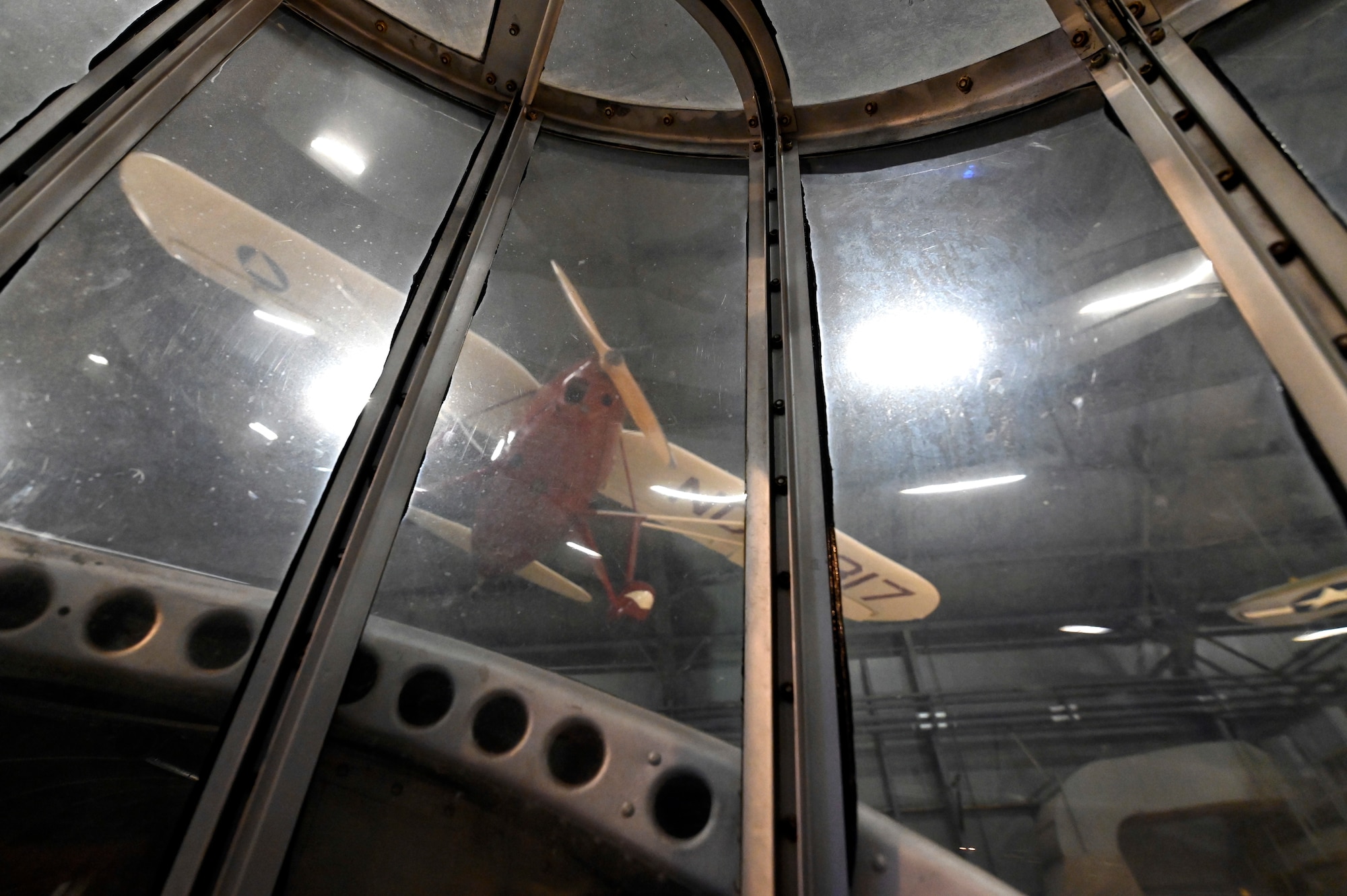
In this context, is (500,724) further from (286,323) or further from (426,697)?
(286,323)

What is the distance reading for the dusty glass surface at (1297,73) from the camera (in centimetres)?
110

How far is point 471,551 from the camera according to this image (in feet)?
4.45

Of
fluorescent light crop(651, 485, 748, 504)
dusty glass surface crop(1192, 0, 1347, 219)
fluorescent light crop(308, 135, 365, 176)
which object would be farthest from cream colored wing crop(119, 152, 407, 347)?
dusty glass surface crop(1192, 0, 1347, 219)

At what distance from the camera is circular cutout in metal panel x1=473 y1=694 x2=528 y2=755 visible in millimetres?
1161

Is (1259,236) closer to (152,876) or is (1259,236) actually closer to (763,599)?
(763,599)

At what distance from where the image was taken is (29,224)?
115 cm

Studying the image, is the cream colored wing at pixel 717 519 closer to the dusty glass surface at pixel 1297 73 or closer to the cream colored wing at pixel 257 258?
the cream colored wing at pixel 257 258

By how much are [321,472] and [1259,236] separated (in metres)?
1.69

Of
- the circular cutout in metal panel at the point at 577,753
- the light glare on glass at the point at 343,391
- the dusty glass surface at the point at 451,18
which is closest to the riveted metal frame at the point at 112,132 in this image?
the dusty glass surface at the point at 451,18

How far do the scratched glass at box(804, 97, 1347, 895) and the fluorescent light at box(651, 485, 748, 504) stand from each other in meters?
0.19

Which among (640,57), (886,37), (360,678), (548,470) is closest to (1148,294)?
(886,37)

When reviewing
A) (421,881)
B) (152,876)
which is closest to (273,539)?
(152,876)

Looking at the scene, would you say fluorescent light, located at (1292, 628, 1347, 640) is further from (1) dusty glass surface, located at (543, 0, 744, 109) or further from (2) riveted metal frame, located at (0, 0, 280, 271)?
(2) riveted metal frame, located at (0, 0, 280, 271)

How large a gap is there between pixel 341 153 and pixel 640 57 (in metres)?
0.88
